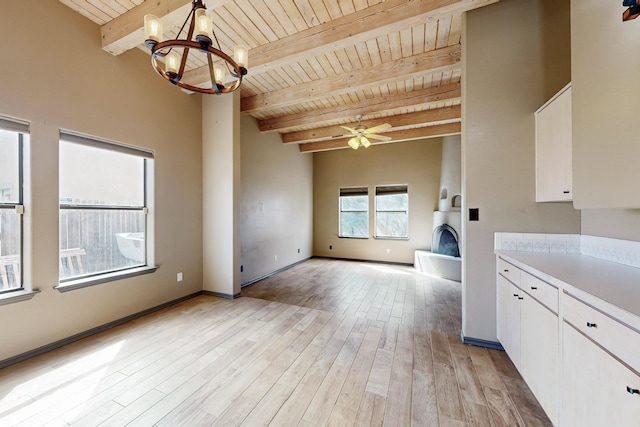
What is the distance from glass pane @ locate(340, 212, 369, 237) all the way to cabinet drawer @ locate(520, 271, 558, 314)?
16.6 ft

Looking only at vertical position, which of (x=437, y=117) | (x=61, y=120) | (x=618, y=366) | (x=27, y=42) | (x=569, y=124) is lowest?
(x=618, y=366)

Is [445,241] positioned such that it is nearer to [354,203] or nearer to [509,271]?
[354,203]

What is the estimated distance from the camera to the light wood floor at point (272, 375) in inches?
60.5

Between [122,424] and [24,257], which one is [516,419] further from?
[24,257]

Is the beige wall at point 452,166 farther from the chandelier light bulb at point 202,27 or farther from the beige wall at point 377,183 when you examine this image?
the chandelier light bulb at point 202,27

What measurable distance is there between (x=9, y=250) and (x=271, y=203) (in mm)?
3680

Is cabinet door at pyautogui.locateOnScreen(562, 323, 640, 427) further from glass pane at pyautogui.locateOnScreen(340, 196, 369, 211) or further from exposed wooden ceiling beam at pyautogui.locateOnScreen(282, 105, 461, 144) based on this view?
glass pane at pyautogui.locateOnScreen(340, 196, 369, 211)

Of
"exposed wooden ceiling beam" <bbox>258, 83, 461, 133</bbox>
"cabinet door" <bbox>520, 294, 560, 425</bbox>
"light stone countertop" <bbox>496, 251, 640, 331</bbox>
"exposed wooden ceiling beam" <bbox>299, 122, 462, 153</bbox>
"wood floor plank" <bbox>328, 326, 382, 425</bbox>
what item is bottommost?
"wood floor plank" <bbox>328, 326, 382, 425</bbox>

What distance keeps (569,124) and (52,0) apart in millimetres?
4534

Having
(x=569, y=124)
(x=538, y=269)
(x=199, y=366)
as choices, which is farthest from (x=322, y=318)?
(x=569, y=124)

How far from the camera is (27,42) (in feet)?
6.89

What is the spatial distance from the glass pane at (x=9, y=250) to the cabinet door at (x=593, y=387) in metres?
3.96

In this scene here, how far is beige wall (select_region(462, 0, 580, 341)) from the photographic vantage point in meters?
2.15

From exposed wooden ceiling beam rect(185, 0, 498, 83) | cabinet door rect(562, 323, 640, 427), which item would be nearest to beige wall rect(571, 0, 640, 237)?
cabinet door rect(562, 323, 640, 427)
